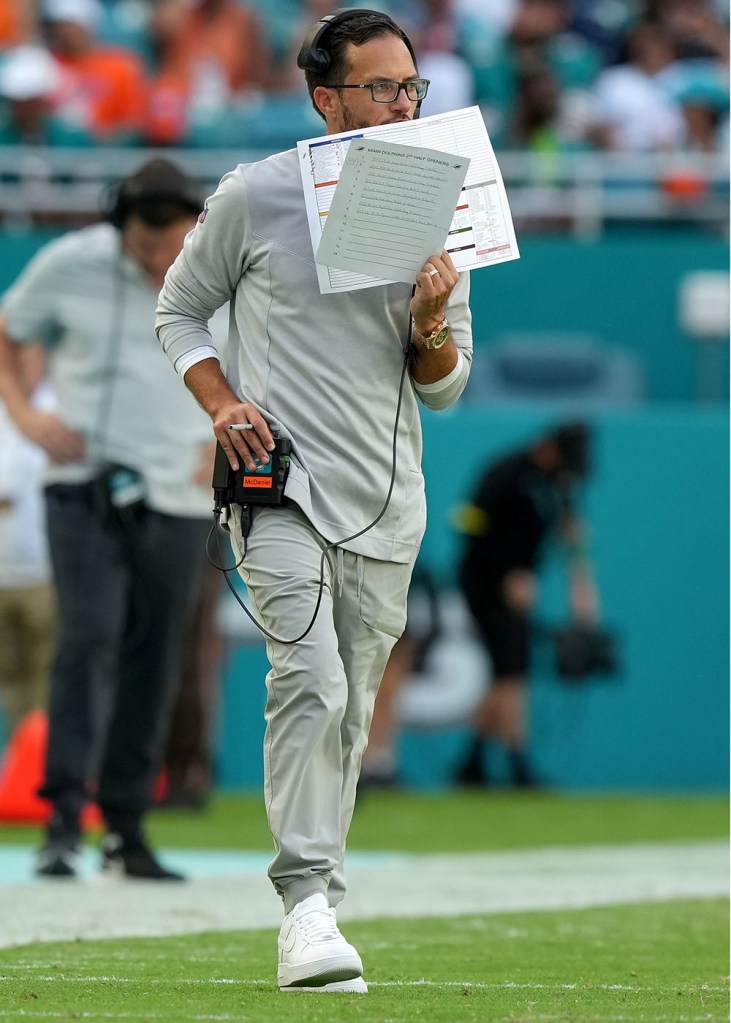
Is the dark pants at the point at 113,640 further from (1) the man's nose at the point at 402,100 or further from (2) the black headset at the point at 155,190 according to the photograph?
(1) the man's nose at the point at 402,100

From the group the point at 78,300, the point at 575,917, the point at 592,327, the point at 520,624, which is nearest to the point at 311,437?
the point at 575,917

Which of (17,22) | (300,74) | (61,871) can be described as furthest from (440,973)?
(17,22)

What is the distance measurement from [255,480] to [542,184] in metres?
9.73

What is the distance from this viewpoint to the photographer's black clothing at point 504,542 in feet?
38.4

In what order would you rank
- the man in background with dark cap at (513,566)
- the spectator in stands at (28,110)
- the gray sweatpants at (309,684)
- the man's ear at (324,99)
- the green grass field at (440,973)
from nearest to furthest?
the green grass field at (440,973) < the gray sweatpants at (309,684) < the man's ear at (324,99) < the man in background with dark cap at (513,566) < the spectator in stands at (28,110)

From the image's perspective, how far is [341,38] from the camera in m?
4.43

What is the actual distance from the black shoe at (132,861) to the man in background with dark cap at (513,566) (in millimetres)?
5009

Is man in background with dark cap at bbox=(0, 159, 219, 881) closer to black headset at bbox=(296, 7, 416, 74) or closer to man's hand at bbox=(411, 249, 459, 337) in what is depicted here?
black headset at bbox=(296, 7, 416, 74)

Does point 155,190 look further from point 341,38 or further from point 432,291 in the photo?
point 432,291

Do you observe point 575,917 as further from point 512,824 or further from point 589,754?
point 589,754

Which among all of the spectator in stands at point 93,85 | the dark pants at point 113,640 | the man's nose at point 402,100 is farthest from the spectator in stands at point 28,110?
the man's nose at point 402,100

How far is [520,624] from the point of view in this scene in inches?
463

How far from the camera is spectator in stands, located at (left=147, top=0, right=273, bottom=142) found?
581 inches

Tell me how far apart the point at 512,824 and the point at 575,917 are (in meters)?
3.55
